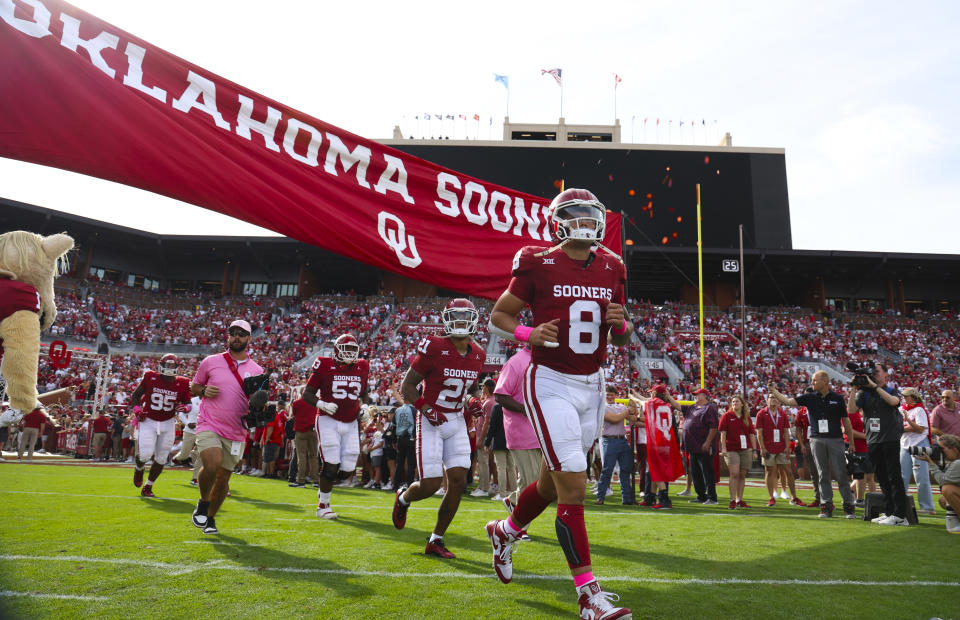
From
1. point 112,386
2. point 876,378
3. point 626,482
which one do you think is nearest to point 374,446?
point 626,482

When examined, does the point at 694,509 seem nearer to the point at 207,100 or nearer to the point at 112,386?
the point at 207,100

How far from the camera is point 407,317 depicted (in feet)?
133

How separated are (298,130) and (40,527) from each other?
4.95 metres

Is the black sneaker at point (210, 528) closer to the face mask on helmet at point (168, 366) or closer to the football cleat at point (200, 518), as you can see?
the football cleat at point (200, 518)

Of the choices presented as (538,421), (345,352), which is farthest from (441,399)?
(345,352)

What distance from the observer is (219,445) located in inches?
257

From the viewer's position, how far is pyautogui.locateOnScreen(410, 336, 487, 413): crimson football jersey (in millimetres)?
6273

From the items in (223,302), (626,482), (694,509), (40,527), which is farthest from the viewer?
(223,302)

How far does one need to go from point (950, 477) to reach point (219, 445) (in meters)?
8.82

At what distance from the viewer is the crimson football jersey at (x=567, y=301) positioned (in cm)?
390

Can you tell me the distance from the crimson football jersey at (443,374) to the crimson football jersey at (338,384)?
7.78 feet

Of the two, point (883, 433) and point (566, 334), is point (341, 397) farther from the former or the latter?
point (883, 433)

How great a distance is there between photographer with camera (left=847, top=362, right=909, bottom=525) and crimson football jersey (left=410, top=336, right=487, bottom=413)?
563 centimetres

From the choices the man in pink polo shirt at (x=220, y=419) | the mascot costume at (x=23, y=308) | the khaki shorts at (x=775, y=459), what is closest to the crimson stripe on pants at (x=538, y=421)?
the mascot costume at (x=23, y=308)
